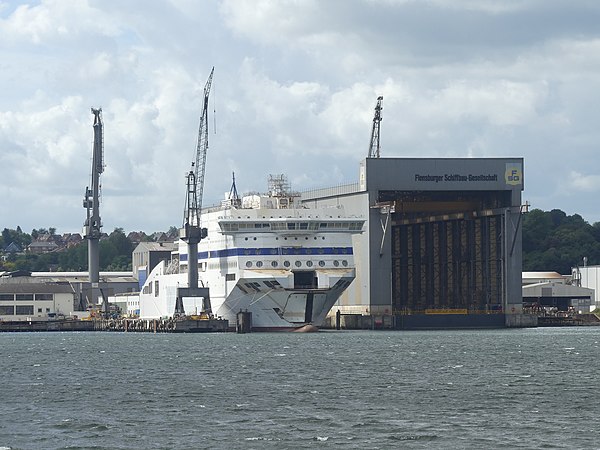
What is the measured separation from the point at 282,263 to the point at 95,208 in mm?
58734

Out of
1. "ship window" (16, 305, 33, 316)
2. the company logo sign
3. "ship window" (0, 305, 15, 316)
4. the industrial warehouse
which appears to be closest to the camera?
the industrial warehouse

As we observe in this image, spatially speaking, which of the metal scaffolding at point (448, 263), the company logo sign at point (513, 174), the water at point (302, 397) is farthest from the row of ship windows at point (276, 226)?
the water at point (302, 397)

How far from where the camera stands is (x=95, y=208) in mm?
180000

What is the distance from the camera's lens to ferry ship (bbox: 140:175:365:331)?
12544 centimetres

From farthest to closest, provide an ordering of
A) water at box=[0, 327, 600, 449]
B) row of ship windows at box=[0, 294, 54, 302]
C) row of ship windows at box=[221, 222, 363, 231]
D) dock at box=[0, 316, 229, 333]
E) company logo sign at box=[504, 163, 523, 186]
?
1. row of ship windows at box=[0, 294, 54, 302]
2. company logo sign at box=[504, 163, 523, 186]
3. dock at box=[0, 316, 229, 333]
4. row of ship windows at box=[221, 222, 363, 231]
5. water at box=[0, 327, 600, 449]

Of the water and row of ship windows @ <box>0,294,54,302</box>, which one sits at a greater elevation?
row of ship windows @ <box>0,294,54,302</box>

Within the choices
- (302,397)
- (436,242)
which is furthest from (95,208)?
(302,397)

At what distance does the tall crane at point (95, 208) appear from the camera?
589 ft

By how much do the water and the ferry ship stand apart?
20.6 meters

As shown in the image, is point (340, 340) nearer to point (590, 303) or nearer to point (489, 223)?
point (489, 223)

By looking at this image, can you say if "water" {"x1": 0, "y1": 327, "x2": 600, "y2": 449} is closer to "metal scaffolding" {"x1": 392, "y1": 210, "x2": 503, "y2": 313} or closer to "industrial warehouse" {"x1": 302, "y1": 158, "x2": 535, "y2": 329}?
"industrial warehouse" {"x1": 302, "y1": 158, "x2": 535, "y2": 329}

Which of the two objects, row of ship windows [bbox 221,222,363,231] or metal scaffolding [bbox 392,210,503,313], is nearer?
row of ship windows [bbox 221,222,363,231]

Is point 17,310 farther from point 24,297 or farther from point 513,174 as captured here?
point 513,174

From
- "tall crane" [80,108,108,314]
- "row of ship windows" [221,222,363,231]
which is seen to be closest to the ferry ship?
"row of ship windows" [221,222,363,231]
